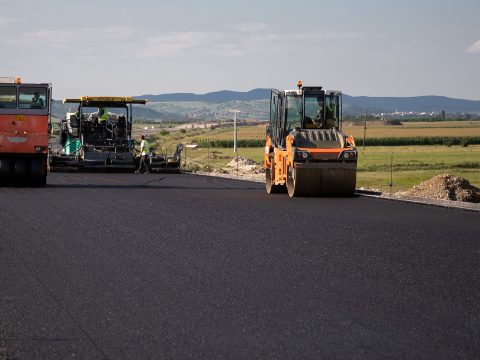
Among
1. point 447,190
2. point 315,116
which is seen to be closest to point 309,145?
point 315,116

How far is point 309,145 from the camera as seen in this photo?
25.4m

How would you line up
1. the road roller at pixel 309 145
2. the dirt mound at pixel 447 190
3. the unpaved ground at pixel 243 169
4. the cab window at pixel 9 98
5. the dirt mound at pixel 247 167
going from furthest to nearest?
1. the dirt mound at pixel 247 167
2. the unpaved ground at pixel 243 169
3. the cab window at pixel 9 98
4. the dirt mound at pixel 447 190
5. the road roller at pixel 309 145

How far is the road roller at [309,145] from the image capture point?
80.6 ft

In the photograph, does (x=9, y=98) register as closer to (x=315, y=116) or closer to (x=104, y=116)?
(x=315, y=116)

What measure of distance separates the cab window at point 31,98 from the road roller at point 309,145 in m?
7.02

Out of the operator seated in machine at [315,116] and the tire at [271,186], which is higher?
the operator seated in machine at [315,116]

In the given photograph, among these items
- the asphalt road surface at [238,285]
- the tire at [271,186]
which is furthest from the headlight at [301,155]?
the asphalt road surface at [238,285]

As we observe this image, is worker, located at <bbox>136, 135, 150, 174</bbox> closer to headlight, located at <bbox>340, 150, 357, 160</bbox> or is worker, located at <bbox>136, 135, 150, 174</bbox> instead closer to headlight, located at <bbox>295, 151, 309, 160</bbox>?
headlight, located at <bbox>295, 151, 309, 160</bbox>

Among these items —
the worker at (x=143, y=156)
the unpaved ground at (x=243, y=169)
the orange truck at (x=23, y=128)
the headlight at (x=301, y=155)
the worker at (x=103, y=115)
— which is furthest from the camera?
the unpaved ground at (x=243, y=169)

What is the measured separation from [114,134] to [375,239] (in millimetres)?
27442

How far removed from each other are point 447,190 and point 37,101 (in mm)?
12350

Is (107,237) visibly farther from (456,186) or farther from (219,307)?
(456,186)

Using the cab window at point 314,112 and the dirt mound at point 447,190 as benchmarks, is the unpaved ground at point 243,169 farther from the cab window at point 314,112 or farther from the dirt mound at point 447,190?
the cab window at point 314,112

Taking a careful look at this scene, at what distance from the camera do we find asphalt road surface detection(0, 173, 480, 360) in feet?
24.9
